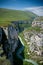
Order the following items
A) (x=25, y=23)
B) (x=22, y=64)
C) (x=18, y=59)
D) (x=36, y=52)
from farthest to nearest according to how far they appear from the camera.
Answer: (x=25, y=23) < (x=36, y=52) < (x=18, y=59) < (x=22, y=64)

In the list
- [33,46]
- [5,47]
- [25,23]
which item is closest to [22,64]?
[5,47]

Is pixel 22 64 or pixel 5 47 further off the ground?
pixel 5 47

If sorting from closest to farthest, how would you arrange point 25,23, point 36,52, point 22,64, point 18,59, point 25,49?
point 22,64, point 18,59, point 36,52, point 25,49, point 25,23

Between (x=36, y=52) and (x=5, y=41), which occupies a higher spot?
(x=5, y=41)

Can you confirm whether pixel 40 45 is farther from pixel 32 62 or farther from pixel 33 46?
pixel 32 62

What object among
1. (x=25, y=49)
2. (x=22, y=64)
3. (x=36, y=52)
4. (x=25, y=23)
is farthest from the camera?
(x=25, y=23)

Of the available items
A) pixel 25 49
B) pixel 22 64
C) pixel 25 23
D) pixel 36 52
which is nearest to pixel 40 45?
pixel 36 52

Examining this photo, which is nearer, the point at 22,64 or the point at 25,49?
the point at 22,64

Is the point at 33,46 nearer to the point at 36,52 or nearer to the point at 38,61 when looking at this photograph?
the point at 36,52

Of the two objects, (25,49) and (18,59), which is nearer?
(18,59)
